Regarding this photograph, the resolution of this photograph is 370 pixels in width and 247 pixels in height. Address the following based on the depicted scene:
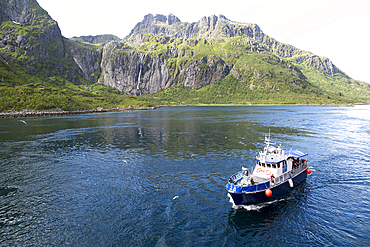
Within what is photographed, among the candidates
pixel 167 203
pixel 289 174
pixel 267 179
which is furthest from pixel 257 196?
pixel 167 203

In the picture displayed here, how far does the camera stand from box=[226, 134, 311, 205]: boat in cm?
3022

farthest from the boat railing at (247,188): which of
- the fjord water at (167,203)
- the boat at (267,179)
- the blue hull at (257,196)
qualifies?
the fjord water at (167,203)

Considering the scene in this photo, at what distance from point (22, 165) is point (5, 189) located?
15.9 meters

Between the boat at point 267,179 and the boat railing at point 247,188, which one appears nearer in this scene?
the boat railing at point 247,188

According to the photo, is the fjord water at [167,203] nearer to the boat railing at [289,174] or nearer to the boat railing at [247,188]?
the boat railing at [247,188]

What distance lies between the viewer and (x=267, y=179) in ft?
113

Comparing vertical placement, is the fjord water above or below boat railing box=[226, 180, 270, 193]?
below

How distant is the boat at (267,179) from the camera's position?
1190 inches

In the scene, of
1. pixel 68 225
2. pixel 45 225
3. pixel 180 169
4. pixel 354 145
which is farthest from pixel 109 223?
pixel 354 145

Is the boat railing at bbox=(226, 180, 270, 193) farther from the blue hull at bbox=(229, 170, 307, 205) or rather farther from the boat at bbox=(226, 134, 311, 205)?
the blue hull at bbox=(229, 170, 307, 205)

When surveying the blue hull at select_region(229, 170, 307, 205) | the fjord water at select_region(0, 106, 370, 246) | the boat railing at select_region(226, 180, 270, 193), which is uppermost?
the boat railing at select_region(226, 180, 270, 193)

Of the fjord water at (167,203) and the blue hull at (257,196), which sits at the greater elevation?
the blue hull at (257,196)

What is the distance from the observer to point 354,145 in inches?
2694

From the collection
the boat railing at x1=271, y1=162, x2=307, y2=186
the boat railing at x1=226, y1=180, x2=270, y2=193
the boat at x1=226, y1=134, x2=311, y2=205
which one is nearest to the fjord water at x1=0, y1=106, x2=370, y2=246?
the boat at x1=226, y1=134, x2=311, y2=205
